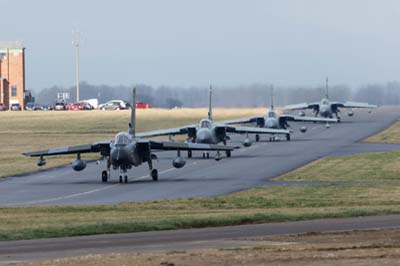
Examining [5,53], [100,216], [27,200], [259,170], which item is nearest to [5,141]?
[259,170]

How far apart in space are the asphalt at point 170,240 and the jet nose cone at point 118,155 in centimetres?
2097

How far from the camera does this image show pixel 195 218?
34.2 m

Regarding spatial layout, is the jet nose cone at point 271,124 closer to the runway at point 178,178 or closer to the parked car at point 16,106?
the runway at point 178,178

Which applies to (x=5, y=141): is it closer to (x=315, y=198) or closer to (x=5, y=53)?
(x=315, y=198)

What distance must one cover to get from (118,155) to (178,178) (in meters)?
3.73

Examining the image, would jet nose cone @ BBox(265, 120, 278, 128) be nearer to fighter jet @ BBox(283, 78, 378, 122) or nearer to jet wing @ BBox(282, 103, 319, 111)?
fighter jet @ BBox(283, 78, 378, 122)

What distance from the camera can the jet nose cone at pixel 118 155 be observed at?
2119 inches

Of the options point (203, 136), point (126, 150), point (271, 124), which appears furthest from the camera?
→ point (271, 124)

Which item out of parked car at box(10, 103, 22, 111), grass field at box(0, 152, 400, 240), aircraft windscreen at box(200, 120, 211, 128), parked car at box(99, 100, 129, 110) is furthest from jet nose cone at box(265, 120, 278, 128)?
parked car at box(10, 103, 22, 111)

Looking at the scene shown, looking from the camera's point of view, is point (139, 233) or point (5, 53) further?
point (5, 53)

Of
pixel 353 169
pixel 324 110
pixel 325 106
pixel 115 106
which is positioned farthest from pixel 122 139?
pixel 115 106

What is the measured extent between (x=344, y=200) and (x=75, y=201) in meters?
9.41

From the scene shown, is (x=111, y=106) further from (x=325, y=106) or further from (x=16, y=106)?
(x=325, y=106)

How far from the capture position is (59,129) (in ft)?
375
